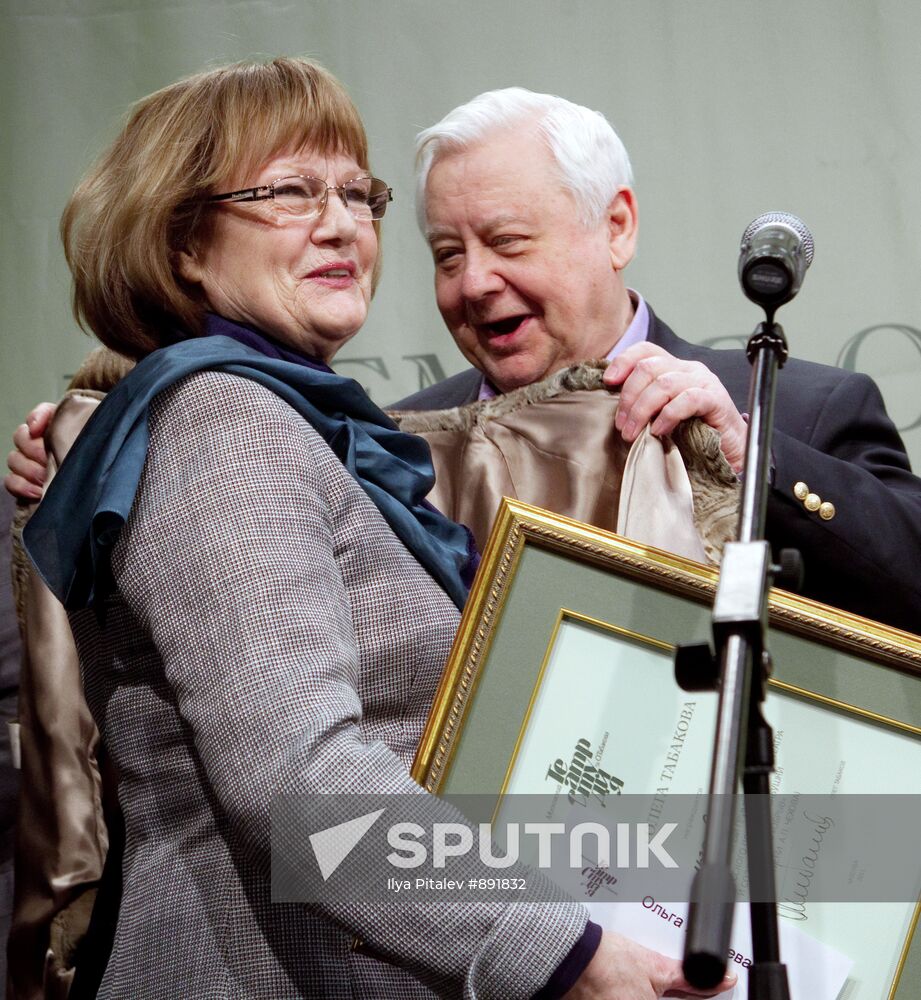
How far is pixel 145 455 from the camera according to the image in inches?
57.2

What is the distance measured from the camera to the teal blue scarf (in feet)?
4.73

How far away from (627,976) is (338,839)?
0.31 meters

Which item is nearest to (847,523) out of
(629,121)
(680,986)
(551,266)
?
(551,266)

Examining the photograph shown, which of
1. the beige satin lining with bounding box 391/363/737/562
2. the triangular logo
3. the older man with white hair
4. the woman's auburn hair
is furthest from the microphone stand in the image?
the older man with white hair

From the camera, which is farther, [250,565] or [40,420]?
[40,420]

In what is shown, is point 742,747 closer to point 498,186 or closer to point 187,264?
point 187,264

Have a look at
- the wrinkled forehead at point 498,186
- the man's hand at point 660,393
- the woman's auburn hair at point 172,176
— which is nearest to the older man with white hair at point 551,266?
the wrinkled forehead at point 498,186

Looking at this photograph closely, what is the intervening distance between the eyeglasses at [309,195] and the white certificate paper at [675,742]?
69cm

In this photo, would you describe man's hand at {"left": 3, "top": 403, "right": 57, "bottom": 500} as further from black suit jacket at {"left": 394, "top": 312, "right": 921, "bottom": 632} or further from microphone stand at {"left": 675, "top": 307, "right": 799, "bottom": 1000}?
microphone stand at {"left": 675, "top": 307, "right": 799, "bottom": 1000}

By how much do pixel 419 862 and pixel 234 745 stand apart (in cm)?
21

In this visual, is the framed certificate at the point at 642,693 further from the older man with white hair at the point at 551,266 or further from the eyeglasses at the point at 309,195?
the older man with white hair at the point at 551,266

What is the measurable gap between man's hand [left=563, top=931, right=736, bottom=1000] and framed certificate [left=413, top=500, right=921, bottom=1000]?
0.50 feet

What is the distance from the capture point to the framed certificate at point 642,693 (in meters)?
1.42

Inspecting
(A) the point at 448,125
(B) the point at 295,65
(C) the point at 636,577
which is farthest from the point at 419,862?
(A) the point at 448,125
